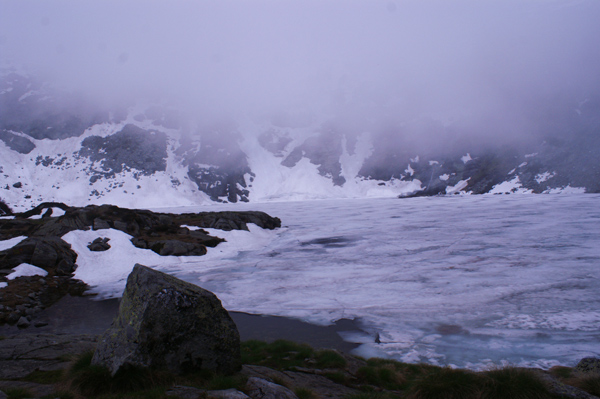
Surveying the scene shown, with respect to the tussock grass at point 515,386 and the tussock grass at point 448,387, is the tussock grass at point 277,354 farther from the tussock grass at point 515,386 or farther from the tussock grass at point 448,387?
the tussock grass at point 515,386

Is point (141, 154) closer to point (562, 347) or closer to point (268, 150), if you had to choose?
point (268, 150)

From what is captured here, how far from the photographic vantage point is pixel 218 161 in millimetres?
167375

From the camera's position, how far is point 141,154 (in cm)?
15288

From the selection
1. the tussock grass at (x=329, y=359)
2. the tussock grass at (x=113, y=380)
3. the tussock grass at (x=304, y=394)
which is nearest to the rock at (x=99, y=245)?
the tussock grass at (x=113, y=380)

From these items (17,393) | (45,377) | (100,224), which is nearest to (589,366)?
(17,393)

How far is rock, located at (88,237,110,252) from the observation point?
62.8ft

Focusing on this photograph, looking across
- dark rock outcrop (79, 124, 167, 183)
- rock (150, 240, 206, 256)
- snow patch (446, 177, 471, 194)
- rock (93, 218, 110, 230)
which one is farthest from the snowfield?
dark rock outcrop (79, 124, 167, 183)

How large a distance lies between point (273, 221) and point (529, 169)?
125 metres

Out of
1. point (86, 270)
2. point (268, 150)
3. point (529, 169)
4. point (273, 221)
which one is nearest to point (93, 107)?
point (268, 150)

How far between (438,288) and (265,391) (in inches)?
402

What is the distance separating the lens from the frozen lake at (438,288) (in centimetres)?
838

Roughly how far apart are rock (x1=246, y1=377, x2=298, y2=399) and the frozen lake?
14.0 ft

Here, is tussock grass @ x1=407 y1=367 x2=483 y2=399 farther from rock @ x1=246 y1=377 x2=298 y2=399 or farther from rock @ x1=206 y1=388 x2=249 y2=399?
rock @ x1=206 y1=388 x2=249 y2=399

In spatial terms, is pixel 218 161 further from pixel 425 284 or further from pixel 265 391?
pixel 265 391
